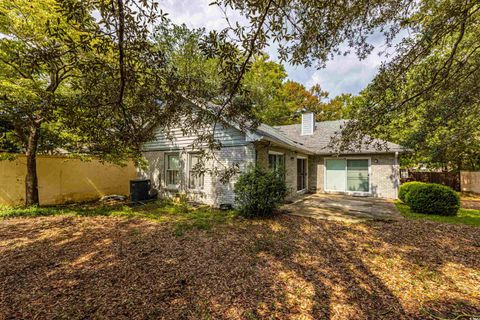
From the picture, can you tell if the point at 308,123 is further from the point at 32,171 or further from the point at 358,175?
the point at 32,171

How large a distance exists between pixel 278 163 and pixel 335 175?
5066 mm

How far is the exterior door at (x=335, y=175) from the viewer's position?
41.7 feet

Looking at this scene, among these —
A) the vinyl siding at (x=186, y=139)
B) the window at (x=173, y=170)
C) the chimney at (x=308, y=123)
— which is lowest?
the window at (x=173, y=170)

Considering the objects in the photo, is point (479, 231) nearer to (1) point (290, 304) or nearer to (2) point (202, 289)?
(1) point (290, 304)

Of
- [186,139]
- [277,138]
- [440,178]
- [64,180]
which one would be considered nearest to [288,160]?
[277,138]

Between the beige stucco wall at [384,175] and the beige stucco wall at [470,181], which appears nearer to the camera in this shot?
the beige stucco wall at [384,175]

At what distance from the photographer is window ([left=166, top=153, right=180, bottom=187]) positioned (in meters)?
10.1

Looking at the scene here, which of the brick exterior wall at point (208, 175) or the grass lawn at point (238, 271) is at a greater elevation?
the brick exterior wall at point (208, 175)

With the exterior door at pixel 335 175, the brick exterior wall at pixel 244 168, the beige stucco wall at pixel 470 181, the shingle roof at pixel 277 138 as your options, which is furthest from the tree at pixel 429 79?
the beige stucco wall at pixel 470 181

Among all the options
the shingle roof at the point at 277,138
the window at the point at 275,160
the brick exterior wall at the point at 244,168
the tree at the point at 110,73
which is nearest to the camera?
the tree at the point at 110,73

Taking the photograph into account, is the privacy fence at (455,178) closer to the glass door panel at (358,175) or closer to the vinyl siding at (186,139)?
the glass door panel at (358,175)

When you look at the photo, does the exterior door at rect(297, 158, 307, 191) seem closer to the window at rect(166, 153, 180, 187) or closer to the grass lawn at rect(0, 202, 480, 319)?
the grass lawn at rect(0, 202, 480, 319)

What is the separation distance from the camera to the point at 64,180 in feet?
31.4

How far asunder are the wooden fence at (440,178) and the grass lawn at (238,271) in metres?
11.8
